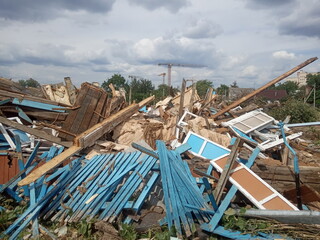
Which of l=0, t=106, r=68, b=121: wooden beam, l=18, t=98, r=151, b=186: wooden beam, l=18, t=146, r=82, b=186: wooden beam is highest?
l=0, t=106, r=68, b=121: wooden beam

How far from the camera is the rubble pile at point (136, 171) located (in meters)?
3.75

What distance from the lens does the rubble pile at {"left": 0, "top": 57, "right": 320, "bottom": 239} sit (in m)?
3.75

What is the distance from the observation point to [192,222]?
11.8 ft

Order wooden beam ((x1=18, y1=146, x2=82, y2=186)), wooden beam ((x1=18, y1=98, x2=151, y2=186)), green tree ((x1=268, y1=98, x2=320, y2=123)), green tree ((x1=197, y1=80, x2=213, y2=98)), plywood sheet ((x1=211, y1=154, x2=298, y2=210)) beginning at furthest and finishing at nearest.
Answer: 1. green tree ((x1=197, y1=80, x2=213, y2=98))
2. green tree ((x1=268, y1=98, x2=320, y2=123))
3. wooden beam ((x1=18, y1=98, x2=151, y2=186))
4. plywood sheet ((x1=211, y1=154, x2=298, y2=210))
5. wooden beam ((x1=18, y1=146, x2=82, y2=186))

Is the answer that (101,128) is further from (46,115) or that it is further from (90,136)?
(46,115)

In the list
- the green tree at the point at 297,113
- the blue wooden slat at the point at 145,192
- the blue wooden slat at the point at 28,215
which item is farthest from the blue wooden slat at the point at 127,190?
the green tree at the point at 297,113

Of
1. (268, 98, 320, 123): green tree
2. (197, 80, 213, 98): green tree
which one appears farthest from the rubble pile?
(197, 80, 213, 98): green tree

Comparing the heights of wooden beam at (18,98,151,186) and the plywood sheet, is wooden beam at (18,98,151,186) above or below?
above

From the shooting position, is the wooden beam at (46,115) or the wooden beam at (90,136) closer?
the wooden beam at (90,136)

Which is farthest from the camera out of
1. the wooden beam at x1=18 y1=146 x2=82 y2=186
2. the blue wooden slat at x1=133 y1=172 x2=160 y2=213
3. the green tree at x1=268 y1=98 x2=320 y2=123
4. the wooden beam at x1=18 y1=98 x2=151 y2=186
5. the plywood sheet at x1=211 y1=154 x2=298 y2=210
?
the green tree at x1=268 y1=98 x2=320 y2=123

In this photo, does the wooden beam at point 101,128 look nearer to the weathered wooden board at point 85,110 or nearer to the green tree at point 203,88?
the weathered wooden board at point 85,110

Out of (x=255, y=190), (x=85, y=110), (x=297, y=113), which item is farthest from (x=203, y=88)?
(x=255, y=190)

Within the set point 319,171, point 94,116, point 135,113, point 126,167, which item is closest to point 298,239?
point 319,171

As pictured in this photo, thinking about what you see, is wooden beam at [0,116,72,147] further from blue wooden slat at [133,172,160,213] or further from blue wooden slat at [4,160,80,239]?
blue wooden slat at [133,172,160,213]
